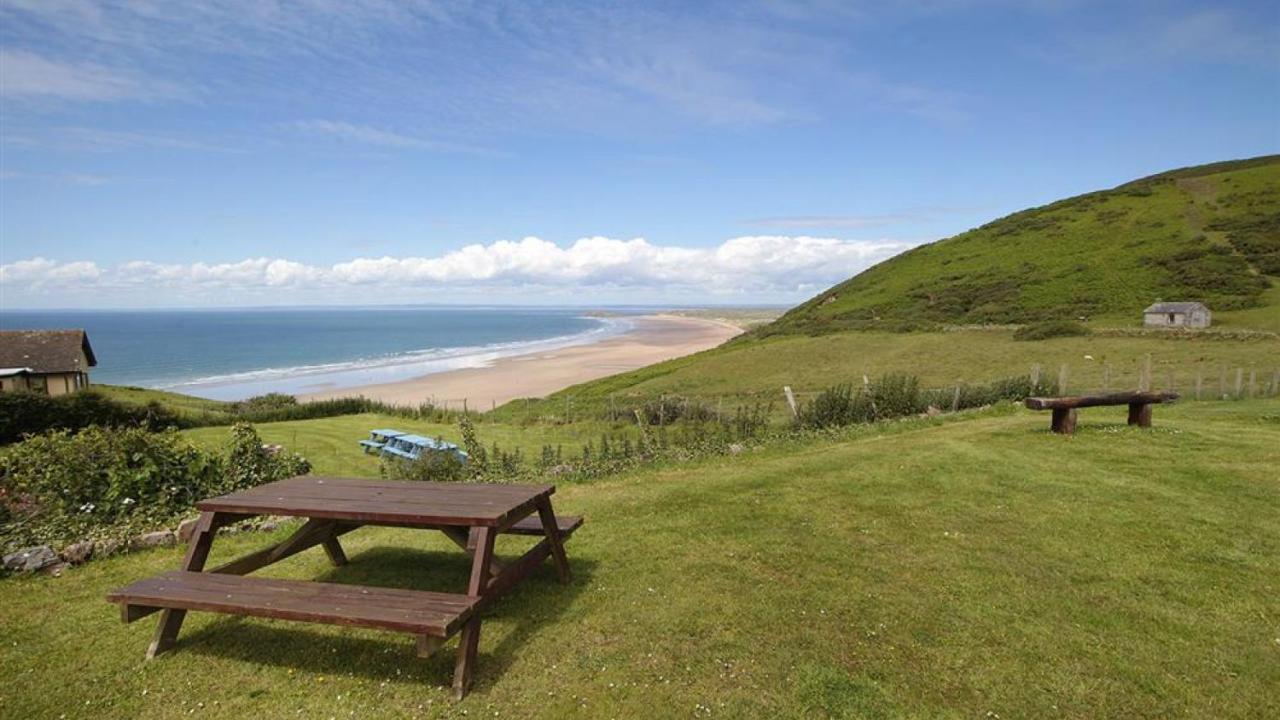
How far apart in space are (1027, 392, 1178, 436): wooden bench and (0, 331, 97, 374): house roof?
144 ft

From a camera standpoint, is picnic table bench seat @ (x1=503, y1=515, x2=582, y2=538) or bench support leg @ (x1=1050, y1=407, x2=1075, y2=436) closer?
picnic table bench seat @ (x1=503, y1=515, x2=582, y2=538)

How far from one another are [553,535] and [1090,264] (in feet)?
208

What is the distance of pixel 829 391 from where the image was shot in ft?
56.4

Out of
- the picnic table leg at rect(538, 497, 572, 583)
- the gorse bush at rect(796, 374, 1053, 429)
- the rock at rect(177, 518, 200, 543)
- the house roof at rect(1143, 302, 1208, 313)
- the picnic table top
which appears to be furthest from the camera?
the house roof at rect(1143, 302, 1208, 313)

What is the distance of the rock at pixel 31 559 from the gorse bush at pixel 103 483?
1.59 ft

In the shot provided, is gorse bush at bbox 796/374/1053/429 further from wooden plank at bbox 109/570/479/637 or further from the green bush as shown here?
the green bush

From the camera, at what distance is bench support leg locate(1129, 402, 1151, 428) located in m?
12.3

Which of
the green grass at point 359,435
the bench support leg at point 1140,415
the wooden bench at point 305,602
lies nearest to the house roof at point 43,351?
the green grass at point 359,435

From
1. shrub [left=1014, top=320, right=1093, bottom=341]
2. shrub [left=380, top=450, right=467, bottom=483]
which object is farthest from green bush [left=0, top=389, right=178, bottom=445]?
shrub [left=1014, top=320, right=1093, bottom=341]

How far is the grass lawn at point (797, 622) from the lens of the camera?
4664 mm

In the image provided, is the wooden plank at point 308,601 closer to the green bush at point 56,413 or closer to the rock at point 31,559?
the rock at point 31,559

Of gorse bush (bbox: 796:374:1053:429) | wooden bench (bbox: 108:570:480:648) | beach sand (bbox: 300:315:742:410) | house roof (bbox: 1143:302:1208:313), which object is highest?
house roof (bbox: 1143:302:1208:313)

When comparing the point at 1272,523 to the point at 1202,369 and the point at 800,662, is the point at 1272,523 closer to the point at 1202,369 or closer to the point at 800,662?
the point at 800,662

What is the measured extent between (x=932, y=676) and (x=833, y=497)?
Result: 4.22 meters
